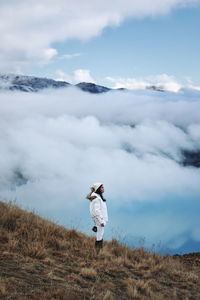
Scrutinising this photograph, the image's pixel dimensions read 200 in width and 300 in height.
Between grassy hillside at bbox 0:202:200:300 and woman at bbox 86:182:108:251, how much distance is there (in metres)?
0.44

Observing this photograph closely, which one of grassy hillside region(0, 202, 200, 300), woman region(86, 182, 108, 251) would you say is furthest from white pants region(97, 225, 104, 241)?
grassy hillside region(0, 202, 200, 300)

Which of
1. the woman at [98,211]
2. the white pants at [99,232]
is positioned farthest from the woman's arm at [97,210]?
the white pants at [99,232]

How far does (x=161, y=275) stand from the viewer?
859 centimetres

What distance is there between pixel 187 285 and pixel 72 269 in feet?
9.13

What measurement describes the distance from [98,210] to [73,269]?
2.48m

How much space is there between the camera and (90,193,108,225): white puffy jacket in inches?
381

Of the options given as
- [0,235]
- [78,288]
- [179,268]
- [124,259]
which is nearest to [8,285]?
[78,288]

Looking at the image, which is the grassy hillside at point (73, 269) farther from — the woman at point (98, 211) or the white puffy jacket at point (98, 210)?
the white puffy jacket at point (98, 210)

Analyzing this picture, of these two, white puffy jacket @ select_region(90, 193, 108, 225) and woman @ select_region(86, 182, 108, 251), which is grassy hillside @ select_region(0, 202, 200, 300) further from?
white puffy jacket @ select_region(90, 193, 108, 225)

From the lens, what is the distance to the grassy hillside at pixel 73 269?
234 inches

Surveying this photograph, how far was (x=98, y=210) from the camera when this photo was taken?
9.68 m

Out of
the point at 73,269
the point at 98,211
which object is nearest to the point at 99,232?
the point at 98,211

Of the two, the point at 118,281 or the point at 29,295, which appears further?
the point at 118,281

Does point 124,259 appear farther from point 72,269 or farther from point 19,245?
point 19,245
